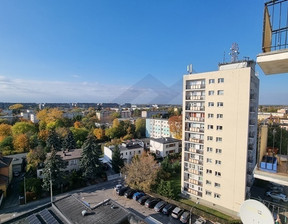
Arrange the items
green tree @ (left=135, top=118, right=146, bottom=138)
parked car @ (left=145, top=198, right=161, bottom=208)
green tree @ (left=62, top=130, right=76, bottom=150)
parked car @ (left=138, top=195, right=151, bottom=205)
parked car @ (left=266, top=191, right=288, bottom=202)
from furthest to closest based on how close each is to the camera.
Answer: green tree @ (left=135, top=118, right=146, bottom=138), green tree @ (left=62, top=130, right=76, bottom=150), parked car @ (left=266, top=191, right=288, bottom=202), parked car @ (left=138, top=195, right=151, bottom=205), parked car @ (left=145, top=198, right=161, bottom=208)

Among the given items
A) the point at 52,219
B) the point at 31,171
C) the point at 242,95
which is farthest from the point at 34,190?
the point at 242,95

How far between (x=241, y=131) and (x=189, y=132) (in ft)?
18.3

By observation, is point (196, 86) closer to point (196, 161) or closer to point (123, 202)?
point (196, 161)

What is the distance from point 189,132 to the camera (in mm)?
20047

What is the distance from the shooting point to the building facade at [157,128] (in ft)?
159

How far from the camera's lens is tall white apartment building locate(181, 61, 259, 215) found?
1617 cm

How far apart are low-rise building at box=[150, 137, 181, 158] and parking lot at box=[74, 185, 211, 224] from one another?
13334 mm

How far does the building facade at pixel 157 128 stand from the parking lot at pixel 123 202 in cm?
2841

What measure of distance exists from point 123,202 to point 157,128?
106ft

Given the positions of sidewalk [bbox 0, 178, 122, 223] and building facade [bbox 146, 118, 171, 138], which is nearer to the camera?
sidewalk [bbox 0, 178, 122, 223]

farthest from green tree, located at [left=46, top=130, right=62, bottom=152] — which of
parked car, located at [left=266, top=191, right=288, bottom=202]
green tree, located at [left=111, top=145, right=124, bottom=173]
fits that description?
parked car, located at [left=266, top=191, right=288, bottom=202]

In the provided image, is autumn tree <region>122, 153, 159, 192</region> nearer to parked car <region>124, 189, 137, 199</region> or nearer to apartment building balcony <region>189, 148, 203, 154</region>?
parked car <region>124, 189, 137, 199</region>

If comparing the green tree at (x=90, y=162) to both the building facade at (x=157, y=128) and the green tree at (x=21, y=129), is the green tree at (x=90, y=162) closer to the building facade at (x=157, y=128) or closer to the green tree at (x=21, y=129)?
the green tree at (x=21, y=129)

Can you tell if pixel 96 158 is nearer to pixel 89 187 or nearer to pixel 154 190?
pixel 89 187
